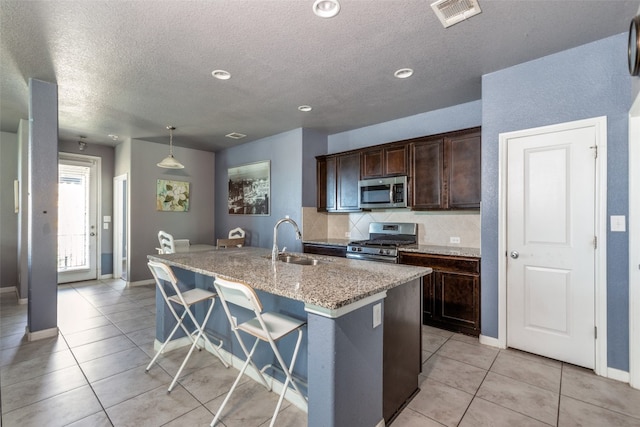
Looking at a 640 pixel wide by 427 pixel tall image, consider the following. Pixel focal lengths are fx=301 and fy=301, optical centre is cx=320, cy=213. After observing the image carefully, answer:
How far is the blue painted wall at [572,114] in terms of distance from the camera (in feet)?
7.48

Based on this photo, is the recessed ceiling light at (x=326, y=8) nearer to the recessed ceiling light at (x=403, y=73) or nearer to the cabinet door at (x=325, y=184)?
the recessed ceiling light at (x=403, y=73)

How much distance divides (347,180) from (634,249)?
3.12m

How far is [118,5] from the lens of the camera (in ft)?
6.38

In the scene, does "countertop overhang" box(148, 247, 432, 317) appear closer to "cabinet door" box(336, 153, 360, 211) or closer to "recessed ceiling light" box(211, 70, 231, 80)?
"recessed ceiling light" box(211, 70, 231, 80)

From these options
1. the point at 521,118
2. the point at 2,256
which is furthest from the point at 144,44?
the point at 2,256

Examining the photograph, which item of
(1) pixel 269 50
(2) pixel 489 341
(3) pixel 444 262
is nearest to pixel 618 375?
(2) pixel 489 341

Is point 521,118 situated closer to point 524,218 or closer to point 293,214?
point 524,218

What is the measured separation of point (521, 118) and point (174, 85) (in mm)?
3415

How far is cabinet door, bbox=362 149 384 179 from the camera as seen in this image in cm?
418

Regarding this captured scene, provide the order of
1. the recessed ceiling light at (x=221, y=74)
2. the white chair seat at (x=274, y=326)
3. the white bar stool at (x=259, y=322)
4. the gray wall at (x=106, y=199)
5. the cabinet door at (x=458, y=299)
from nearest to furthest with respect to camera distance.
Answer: the white bar stool at (x=259, y=322) → the white chair seat at (x=274, y=326) → the recessed ceiling light at (x=221, y=74) → the cabinet door at (x=458, y=299) → the gray wall at (x=106, y=199)

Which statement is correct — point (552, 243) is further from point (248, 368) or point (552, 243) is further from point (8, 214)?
point (8, 214)

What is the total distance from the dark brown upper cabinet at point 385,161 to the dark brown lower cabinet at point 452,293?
1.18 m

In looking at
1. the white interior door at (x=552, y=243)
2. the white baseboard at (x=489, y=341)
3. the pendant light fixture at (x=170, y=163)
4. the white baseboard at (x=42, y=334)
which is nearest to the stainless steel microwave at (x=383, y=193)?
the white interior door at (x=552, y=243)

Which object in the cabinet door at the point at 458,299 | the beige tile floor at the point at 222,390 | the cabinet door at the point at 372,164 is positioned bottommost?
the beige tile floor at the point at 222,390
